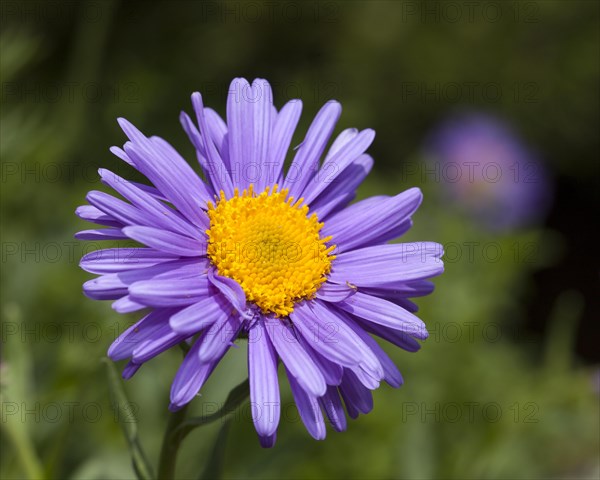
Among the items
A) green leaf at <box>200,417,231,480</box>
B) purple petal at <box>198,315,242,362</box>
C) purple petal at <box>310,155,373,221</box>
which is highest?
purple petal at <box>310,155,373,221</box>

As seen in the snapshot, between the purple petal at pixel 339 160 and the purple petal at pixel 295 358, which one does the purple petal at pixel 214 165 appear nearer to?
the purple petal at pixel 339 160

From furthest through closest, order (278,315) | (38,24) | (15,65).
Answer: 1. (38,24)
2. (15,65)
3. (278,315)

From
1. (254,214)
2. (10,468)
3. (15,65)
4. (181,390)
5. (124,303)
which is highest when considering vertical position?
(15,65)

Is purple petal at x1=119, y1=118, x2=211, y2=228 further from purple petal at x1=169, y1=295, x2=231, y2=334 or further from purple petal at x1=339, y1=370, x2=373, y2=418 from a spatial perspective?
purple petal at x1=339, y1=370, x2=373, y2=418

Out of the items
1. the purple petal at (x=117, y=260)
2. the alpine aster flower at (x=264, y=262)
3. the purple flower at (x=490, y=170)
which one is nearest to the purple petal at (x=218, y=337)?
the alpine aster flower at (x=264, y=262)

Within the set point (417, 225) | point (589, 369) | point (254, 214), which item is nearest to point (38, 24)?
point (417, 225)

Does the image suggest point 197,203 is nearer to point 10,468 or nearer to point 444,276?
point 10,468

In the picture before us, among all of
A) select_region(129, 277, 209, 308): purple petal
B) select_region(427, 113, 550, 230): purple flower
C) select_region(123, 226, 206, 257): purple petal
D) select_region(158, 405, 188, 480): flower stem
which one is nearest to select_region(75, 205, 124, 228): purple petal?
select_region(123, 226, 206, 257): purple petal
